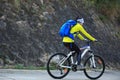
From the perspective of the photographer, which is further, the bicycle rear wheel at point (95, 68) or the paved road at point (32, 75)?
the bicycle rear wheel at point (95, 68)

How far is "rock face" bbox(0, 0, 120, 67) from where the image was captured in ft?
52.0

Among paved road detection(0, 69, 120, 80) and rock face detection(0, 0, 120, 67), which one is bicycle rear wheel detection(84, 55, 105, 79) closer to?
paved road detection(0, 69, 120, 80)

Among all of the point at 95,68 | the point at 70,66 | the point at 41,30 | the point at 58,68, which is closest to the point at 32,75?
the point at 58,68

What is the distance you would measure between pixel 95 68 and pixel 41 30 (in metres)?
4.56

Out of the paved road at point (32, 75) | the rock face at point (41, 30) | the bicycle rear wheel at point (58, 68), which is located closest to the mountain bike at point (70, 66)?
the bicycle rear wheel at point (58, 68)

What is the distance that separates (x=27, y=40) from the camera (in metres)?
16.4

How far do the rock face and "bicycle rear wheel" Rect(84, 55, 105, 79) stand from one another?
2966 millimetres

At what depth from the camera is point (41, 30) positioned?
17172 mm

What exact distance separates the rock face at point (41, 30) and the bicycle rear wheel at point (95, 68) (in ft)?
9.73

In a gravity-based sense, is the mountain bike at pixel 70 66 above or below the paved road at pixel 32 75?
above

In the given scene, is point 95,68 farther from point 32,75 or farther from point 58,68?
point 32,75

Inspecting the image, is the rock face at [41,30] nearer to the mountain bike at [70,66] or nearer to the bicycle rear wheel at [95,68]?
the mountain bike at [70,66]

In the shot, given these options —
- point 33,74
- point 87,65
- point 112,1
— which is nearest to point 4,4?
point 33,74

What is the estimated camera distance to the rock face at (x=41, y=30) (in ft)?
52.0
